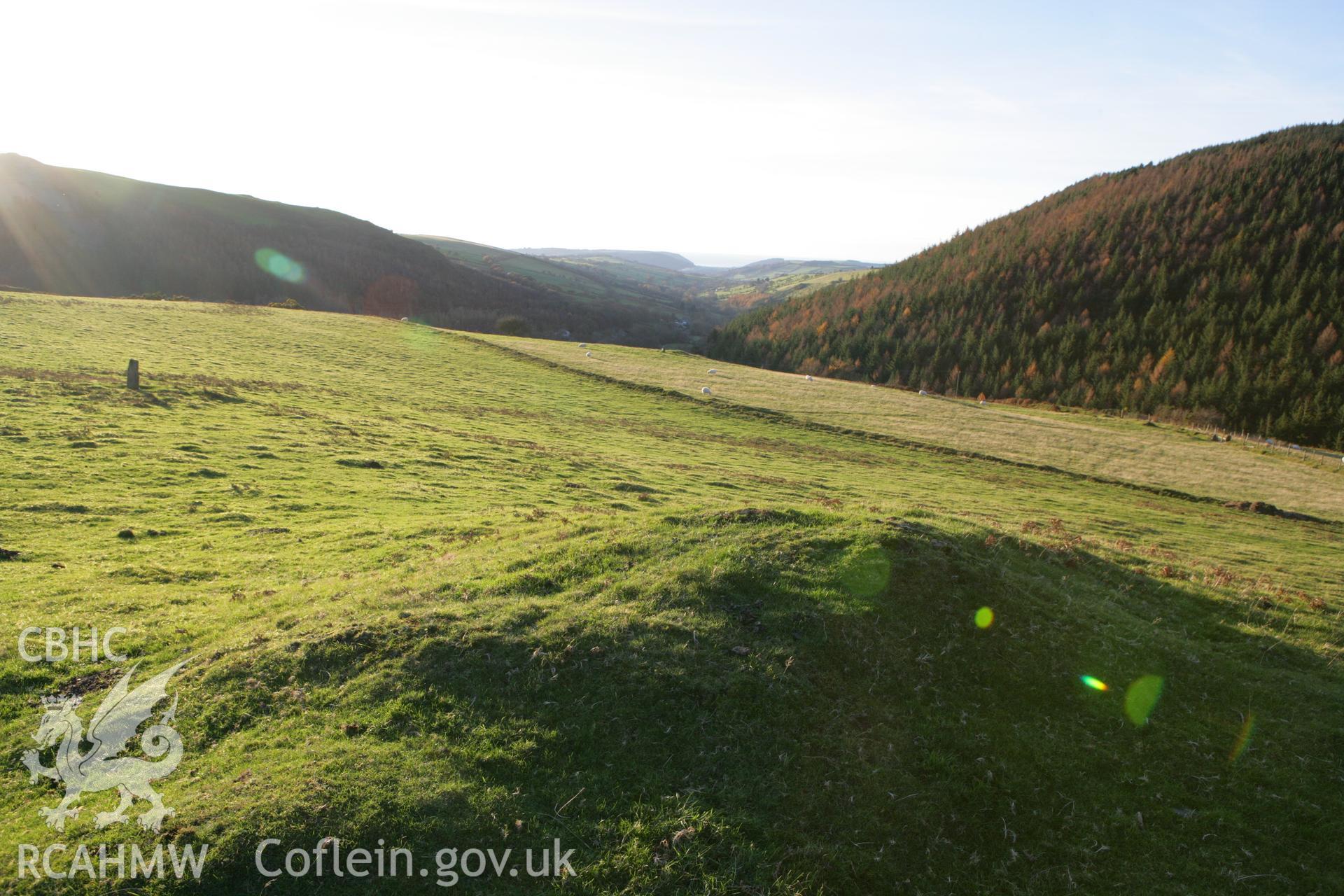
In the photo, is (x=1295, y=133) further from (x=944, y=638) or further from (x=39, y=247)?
(x=39, y=247)

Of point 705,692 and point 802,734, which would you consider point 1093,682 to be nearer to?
point 802,734

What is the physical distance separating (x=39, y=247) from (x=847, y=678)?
18988cm

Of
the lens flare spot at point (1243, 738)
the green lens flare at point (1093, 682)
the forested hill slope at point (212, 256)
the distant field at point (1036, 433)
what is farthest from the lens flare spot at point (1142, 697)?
the forested hill slope at point (212, 256)

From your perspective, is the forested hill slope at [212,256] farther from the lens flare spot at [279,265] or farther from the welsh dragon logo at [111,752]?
the welsh dragon logo at [111,752]

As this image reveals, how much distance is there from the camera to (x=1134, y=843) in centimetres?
790

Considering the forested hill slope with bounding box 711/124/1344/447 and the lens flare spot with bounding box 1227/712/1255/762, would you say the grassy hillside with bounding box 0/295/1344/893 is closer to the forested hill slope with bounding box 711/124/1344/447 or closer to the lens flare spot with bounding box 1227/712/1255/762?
the lens flare spot with bounding box 1227/712/1255/762

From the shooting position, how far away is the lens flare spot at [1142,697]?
9859 mm

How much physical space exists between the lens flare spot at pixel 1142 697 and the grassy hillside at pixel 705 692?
0.07m

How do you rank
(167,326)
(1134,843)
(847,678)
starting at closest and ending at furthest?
1. (1134,843)
2. (847,678)
3. (167,326)

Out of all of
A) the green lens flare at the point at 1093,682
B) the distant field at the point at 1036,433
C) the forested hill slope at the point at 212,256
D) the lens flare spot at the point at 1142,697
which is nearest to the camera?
the lens flare spot at the point at 1142,697

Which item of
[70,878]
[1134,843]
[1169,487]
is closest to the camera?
[70,878]

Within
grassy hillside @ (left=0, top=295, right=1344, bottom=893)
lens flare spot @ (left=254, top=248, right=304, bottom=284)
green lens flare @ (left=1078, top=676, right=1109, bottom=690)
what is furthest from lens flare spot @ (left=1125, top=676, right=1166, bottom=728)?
lens flare spot @ (left=254, top=248, right=304, bottom=284)

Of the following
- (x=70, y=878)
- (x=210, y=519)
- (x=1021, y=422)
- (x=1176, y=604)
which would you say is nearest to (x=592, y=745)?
(x=70, y=878)

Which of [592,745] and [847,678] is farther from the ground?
[847,678]
